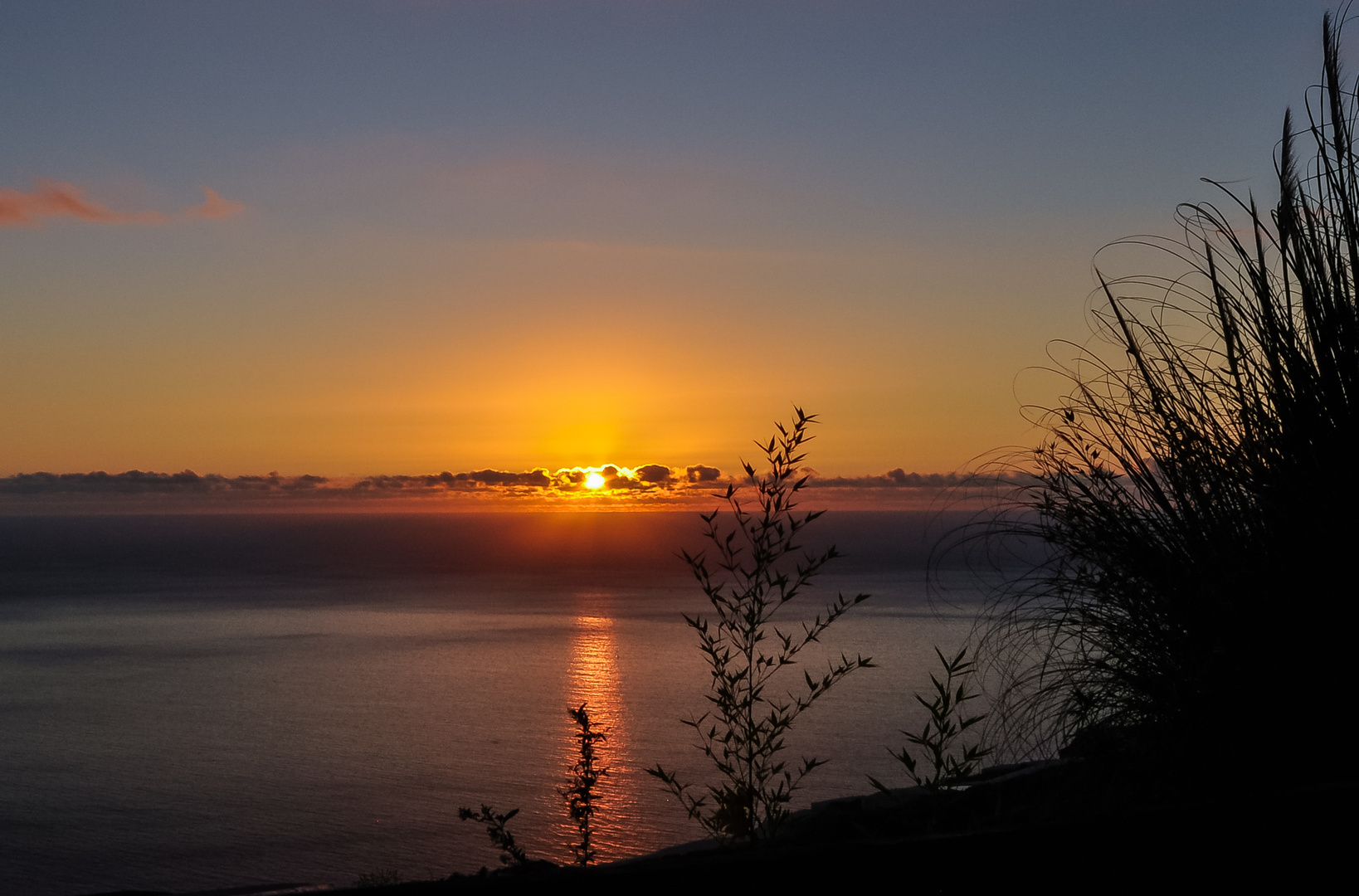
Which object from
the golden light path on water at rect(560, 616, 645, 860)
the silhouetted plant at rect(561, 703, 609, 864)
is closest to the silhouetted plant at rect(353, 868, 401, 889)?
the silhouetted plant at rect(561, 703, 609, 864)

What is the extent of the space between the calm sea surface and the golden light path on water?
170mm

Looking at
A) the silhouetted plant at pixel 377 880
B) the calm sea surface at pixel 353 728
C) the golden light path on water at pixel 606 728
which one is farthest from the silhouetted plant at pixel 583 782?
the golden light path on water at pixel 606 728

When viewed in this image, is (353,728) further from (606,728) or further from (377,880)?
(377,880)

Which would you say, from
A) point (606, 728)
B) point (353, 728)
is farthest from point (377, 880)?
point (353, 728)

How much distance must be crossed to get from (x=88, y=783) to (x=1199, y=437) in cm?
4850

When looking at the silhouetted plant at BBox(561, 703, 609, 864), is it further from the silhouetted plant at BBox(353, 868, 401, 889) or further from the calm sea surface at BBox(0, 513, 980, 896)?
the calm sea surface at BBox(0, 513, 980, 896)

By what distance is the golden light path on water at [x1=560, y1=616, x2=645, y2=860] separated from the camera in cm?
3229

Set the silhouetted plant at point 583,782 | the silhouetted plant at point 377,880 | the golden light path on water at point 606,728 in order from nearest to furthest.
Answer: the silhouetted plant at point 377,880 → the silhouetted plant at point 583,782 → the golden light path on water at point 606,728

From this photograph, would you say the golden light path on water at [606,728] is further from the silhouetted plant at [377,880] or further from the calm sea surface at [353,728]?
the silhouetted plant at [377,880]

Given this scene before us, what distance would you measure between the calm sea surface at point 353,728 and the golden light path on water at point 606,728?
0.17m

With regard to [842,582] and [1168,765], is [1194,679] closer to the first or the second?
[1168,765]

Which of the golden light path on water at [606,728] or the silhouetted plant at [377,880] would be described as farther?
the golden light path on water at [606,728]

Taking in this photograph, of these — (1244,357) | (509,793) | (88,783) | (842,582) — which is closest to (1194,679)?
(1244,357)

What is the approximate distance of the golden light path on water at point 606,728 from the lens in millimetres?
32291
